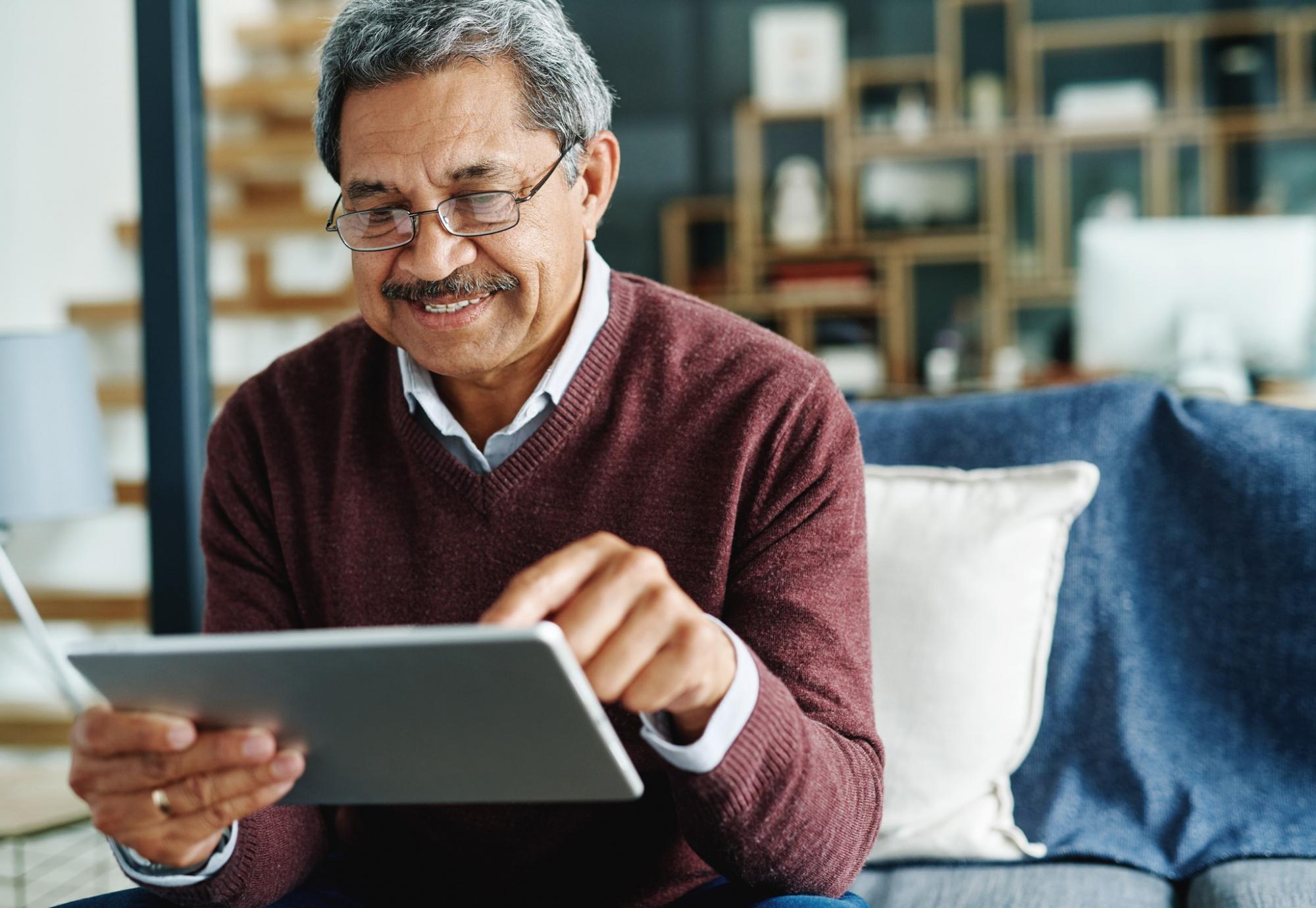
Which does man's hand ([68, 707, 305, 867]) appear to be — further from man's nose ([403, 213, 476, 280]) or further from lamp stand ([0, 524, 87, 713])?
lamp stand ([0, 524, 87, 713])

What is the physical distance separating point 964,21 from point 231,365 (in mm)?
3423

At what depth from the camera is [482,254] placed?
113 centimetres

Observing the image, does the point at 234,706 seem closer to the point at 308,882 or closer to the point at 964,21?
the point at 308,882

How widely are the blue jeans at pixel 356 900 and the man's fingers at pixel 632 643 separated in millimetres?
322

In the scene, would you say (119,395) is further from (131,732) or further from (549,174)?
(131,732)

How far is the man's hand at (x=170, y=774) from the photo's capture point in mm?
796

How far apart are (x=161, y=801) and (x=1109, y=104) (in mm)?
5199

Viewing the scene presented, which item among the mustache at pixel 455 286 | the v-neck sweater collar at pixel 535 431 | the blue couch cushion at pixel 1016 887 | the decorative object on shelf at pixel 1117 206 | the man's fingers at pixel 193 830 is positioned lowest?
the blue couch cushion at pixel 1016 887

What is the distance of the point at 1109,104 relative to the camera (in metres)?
5.34

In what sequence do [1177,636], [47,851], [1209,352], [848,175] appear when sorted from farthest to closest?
[848,175], [1209,352], [47,851], [1177,636]

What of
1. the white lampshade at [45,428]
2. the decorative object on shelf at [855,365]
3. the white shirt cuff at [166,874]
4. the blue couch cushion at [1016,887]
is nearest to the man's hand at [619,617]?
the white shirt cuff at [166,874]

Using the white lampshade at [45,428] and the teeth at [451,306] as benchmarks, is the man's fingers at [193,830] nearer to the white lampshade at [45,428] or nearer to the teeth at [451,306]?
the teeth at [451,306]

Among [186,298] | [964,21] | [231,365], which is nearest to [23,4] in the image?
[231,365]

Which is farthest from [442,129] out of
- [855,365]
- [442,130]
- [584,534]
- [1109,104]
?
[1109,104]
